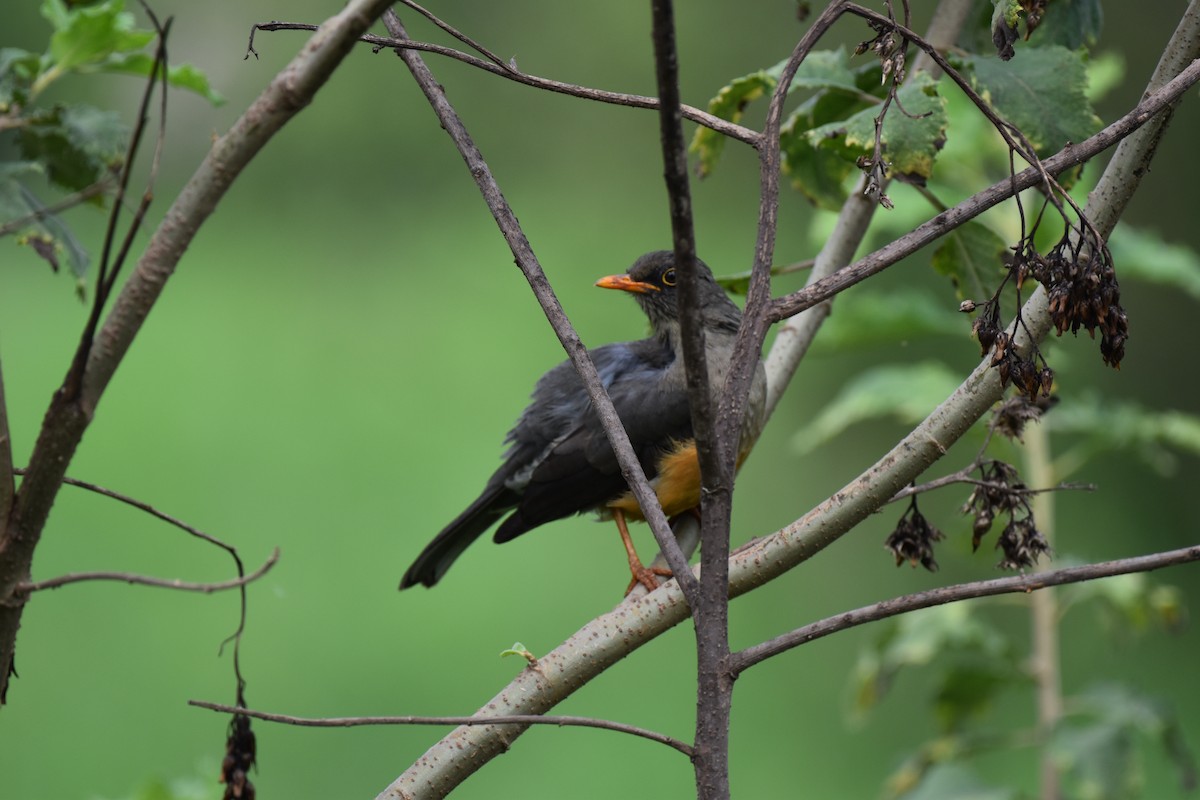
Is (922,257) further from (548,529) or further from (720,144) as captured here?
(720,144)

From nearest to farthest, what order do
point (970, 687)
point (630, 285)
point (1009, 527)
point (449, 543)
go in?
point (1009, 527), point (449, 543), point (630, 285), point (970, 687)

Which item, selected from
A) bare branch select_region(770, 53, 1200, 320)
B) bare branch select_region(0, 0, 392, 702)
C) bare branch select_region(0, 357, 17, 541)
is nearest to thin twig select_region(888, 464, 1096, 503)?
bare branch select_region(770, 53, 1200, 320)

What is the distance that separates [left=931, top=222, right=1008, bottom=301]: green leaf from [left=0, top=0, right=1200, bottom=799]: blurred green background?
128 cm

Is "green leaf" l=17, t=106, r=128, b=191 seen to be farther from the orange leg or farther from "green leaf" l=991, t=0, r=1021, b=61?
"green leaf" l=991, t=0, r=1021, b=61

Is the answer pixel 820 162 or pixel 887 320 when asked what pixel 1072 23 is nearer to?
pixel 820 162

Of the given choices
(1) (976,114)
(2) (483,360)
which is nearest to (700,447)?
(1) (976,114)

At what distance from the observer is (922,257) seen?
6.18 metres

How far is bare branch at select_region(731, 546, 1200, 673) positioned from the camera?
94 cm

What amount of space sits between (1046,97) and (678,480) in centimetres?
117

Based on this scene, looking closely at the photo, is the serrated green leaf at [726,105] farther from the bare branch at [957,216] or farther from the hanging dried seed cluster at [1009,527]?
the bare branch at [957,216]

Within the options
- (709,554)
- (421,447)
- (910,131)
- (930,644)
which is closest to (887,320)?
(930,644)

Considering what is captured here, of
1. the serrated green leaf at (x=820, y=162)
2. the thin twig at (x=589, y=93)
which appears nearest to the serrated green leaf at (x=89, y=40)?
the thin twig at (x=589, y=93)

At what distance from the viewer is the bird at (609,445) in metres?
2.77

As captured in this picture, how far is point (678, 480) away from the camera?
8.86 feet
